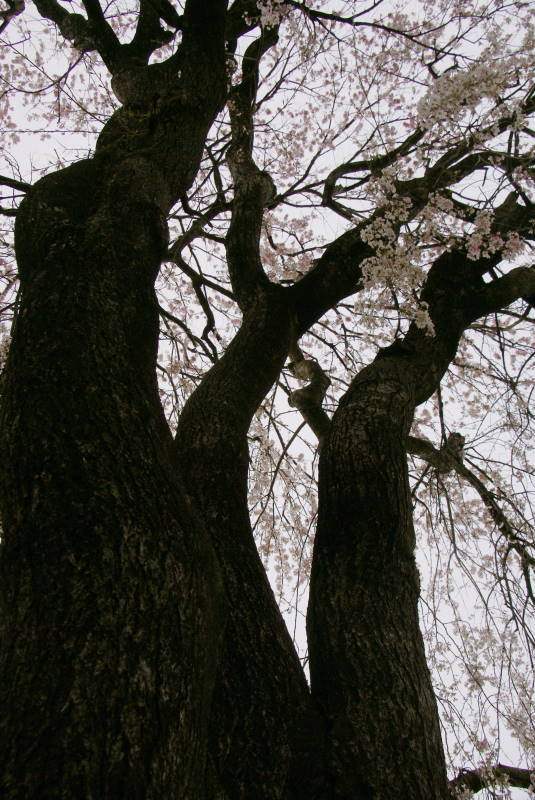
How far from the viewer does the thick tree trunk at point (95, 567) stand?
122 cm

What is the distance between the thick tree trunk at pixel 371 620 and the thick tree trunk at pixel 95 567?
0.58 m

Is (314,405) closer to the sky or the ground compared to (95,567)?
closer to the sky

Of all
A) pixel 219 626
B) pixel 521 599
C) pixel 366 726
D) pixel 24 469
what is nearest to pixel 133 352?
pixel 24 469

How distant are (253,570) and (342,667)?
0.45m

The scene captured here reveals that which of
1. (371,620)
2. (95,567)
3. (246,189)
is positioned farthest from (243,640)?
(246,189)

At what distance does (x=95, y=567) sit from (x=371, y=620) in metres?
1.09

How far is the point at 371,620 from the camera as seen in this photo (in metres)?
2.06

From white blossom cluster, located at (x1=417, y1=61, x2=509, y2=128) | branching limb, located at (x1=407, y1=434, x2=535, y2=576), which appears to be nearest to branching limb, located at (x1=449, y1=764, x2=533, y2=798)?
branching limb, located at (x1=407, y1=434, x2=535, y2=576)

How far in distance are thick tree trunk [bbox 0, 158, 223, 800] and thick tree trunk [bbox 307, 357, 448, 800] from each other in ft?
1.89

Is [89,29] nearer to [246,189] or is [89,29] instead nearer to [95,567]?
[246,189]

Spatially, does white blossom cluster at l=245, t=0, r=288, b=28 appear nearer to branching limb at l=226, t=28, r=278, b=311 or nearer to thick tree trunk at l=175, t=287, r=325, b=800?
branching limb at l=226, t=28, r=278, b=311

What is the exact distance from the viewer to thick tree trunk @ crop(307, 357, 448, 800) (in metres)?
1.77

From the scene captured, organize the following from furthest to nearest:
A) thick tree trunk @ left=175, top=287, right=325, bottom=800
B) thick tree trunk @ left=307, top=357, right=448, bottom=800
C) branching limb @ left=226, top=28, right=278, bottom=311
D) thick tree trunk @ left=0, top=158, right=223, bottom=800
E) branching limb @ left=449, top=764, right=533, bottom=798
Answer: branching limb @ left=226, top=28, right=278, bottom=311 → branching limb @ left=449, top=764, right=533, bottom=798 → thick tree trunk @ left=307, top=357, right=448, bottom=800 → thick tree trunk @ left=175, top=287, right=325, bottom=800 → thick tree trunk @ left=0, top=158, right=223, bottom=800

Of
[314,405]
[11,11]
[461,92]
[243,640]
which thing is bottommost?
[243,640]
